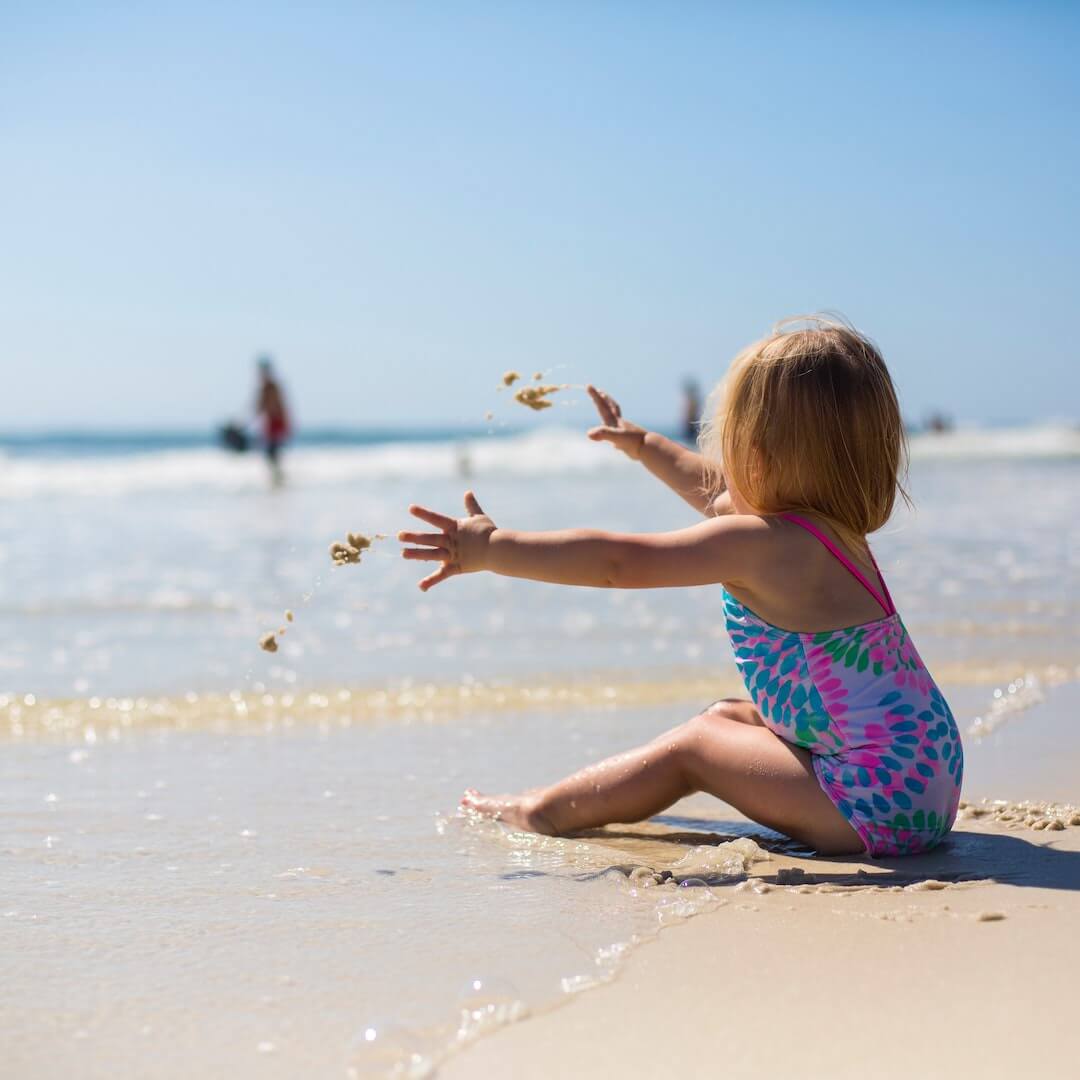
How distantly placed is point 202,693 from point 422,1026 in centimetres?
272

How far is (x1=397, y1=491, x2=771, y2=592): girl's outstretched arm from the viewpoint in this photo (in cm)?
240

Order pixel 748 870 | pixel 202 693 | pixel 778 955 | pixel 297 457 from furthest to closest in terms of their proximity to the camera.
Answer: pixel 297 457 → pixel 202 693 → pixel 748 870 → pixel 778 955

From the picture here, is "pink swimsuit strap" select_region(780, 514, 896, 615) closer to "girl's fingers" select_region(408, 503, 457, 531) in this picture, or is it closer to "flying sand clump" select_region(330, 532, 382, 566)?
"girl's fingers" select_region(408, 503, 457, 531)

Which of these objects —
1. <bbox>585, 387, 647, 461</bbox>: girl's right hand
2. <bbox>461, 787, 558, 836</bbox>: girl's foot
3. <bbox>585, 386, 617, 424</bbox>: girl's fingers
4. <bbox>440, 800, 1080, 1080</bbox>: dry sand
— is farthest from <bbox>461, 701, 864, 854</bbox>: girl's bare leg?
<bbox>585, 386, 617, 424</bbox>: girl's fingers

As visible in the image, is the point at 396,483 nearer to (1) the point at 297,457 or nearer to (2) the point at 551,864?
(1) the point at 297,457

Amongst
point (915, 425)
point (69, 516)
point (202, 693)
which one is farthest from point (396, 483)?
point (915, 425)

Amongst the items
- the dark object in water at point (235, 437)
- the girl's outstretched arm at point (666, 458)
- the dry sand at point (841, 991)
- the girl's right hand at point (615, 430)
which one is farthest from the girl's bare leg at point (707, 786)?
the dark object in water at point (235, 437)

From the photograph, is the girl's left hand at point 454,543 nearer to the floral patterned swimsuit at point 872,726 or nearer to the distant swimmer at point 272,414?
the floral patterned swimsuit at point 872,726

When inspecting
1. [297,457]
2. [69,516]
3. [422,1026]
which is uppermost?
[297,457]

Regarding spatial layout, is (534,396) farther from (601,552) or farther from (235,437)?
(235,437)

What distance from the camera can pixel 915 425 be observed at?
167 feet

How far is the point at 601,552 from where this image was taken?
7.86ft

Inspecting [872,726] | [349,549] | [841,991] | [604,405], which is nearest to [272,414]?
[604,405]

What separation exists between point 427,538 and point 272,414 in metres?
15.0
